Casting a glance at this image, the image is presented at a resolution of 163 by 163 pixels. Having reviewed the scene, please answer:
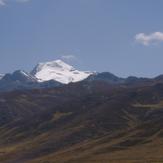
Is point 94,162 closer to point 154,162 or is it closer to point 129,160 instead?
point 129,160

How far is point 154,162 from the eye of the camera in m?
178

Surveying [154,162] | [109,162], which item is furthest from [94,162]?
[154,162]

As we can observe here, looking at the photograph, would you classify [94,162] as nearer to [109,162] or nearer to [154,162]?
[109,162]

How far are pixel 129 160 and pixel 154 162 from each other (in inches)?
714

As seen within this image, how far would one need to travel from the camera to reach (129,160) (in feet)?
638

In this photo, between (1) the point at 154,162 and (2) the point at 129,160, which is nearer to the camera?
(1) the point at 154,162

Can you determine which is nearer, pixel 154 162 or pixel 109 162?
pixel 154 162

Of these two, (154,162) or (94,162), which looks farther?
(94,162)

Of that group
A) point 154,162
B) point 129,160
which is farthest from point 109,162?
point 154,162

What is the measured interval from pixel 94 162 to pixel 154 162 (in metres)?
28.9

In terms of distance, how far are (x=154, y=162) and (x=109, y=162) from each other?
20200mm

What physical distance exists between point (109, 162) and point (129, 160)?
7.69m
